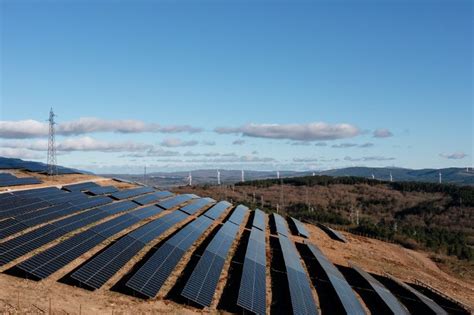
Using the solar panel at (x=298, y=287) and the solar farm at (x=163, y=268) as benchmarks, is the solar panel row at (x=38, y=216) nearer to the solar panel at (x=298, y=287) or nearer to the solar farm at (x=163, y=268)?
the solar farm at (x=163, y=268)

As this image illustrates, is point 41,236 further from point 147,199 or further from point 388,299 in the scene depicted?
point 147,199

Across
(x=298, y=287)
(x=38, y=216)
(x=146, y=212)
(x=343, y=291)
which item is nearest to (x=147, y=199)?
(x=146, y=212)

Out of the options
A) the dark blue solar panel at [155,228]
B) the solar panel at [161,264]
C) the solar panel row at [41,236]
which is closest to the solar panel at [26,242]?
the solar panel row at [41,236]

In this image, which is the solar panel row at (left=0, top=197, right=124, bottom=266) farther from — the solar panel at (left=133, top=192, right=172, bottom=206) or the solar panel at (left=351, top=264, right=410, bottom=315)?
the solar panel at (left=351, top=264, right=410, bottom=315)

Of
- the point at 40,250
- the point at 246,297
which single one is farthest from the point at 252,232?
the point at 40,250

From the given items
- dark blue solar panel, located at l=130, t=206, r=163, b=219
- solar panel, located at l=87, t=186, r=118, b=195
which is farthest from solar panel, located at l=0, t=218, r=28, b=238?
solar panel, located at l=87, t=186, r=118, b=195
